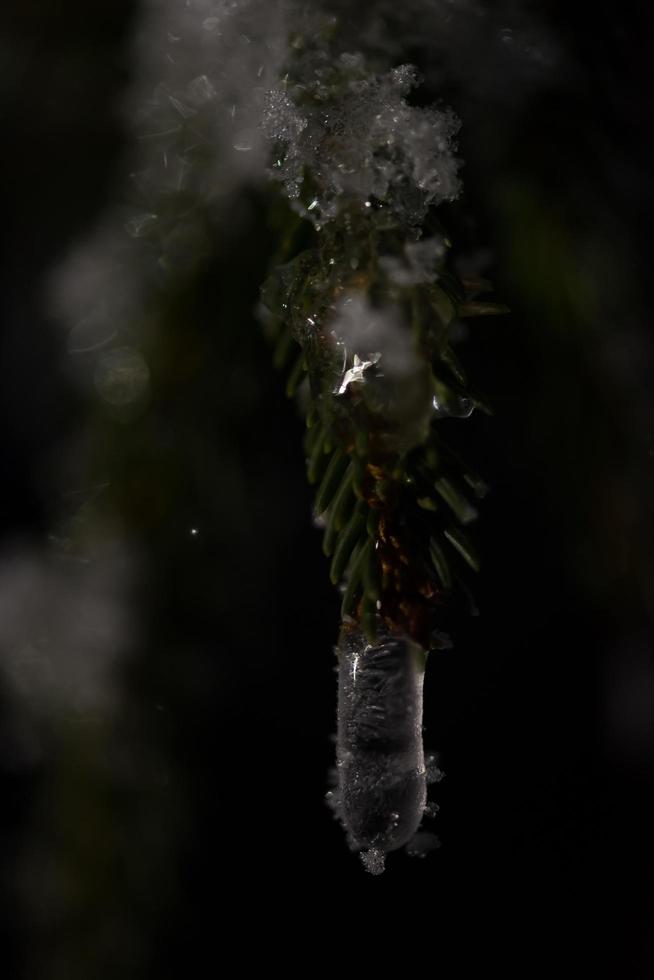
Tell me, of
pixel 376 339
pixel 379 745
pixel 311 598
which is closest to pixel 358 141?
pixel 376 339

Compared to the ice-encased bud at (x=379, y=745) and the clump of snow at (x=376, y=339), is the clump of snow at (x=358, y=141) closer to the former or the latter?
the clump of snow at (x=376, y=339)

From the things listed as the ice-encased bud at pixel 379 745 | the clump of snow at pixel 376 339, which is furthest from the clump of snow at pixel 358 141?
the ice-encased bud at pixel 379 745

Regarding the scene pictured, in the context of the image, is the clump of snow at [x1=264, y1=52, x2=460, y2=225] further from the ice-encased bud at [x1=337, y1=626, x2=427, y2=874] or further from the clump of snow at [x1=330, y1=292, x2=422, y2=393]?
the ice-encased bud at [x1=337, y1=626, x2=427, y2=874]

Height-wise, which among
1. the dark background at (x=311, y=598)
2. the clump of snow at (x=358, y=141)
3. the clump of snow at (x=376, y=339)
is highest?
the clump of snow at (x=358, y=141)

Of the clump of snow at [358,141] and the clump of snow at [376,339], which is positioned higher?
the clump of snow at [358,141]

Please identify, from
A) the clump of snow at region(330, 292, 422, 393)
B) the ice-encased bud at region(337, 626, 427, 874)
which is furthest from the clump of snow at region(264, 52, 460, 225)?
the ice-encased bud at region(337, 626, 427, 874)

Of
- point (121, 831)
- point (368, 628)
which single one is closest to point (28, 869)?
point (121, 831)

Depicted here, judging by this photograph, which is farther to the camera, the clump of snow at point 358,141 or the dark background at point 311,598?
the dark background at point 311,598
